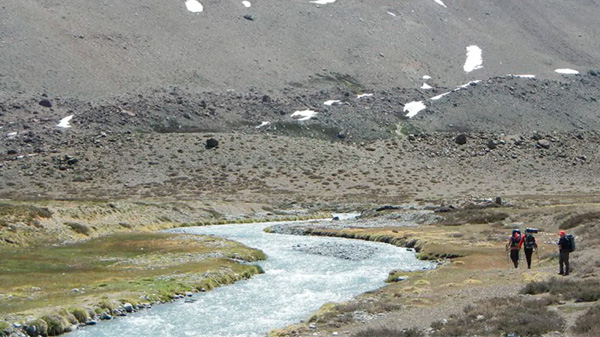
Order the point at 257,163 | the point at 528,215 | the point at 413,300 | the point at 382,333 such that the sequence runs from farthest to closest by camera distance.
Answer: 1. the point at 257,163
2. the point at 528,215
3. the point at 413,300
4. the point at 382,333

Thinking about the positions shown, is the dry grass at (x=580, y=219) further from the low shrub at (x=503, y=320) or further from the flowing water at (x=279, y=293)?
the low shrub at (x=503, y=320)

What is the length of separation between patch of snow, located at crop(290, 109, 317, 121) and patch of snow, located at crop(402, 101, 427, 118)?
24.7 meters

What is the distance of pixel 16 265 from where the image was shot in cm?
A: 4325

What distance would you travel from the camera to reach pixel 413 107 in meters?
185

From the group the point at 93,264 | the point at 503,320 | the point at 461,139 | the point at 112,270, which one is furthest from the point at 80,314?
the point at 461,139

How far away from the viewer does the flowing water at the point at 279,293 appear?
98.7ft

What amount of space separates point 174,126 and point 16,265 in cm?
11895

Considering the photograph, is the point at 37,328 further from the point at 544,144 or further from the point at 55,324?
the point at 544,144

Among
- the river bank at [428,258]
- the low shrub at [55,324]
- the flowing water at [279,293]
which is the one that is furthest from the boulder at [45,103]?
the low shrub at [55,324]

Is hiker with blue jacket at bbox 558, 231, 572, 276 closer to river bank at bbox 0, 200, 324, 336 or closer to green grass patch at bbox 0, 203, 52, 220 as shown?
river bank at bbox 0, 200, 324, 336

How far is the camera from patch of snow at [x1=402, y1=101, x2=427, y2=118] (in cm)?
18100

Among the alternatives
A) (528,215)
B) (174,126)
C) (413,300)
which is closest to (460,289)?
(413,300)

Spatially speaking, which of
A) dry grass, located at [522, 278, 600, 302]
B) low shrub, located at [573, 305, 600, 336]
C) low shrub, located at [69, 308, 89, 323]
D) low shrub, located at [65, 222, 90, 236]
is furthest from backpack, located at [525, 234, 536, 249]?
low shrub, located at [65, 222, 90, 236]

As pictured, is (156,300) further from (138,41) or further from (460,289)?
(138,41)
